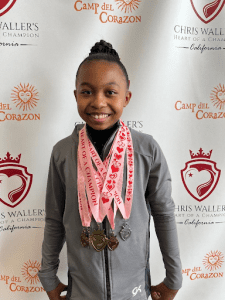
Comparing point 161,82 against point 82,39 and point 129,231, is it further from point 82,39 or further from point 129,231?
point 129,231

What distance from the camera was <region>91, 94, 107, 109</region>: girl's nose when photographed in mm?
800

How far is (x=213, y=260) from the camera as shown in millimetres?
1444

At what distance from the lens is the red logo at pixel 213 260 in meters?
1.44

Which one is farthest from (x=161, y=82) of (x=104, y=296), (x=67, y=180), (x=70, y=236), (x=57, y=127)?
(x=104, y=296)

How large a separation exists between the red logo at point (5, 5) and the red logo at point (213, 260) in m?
1.54

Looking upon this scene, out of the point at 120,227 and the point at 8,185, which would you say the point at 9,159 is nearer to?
the point at 8,185

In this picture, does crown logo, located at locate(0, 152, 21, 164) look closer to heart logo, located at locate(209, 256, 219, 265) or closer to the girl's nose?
the girl's nose

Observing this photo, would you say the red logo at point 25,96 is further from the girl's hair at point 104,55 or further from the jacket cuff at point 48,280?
the jacket cuff at point 48,280

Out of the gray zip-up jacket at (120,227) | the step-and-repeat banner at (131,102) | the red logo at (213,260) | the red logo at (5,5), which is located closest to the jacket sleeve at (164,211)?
the gray zip-up jacket at (120,227)

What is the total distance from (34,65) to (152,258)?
112 centimetres

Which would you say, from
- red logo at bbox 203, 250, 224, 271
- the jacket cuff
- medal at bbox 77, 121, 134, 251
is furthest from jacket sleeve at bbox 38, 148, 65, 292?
red logo at bbox 203, 250, 224, 271

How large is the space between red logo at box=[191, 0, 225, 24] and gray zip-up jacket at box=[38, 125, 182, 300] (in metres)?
0.72

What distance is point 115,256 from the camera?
0.89 m

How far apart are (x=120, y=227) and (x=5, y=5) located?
1.07 meters
